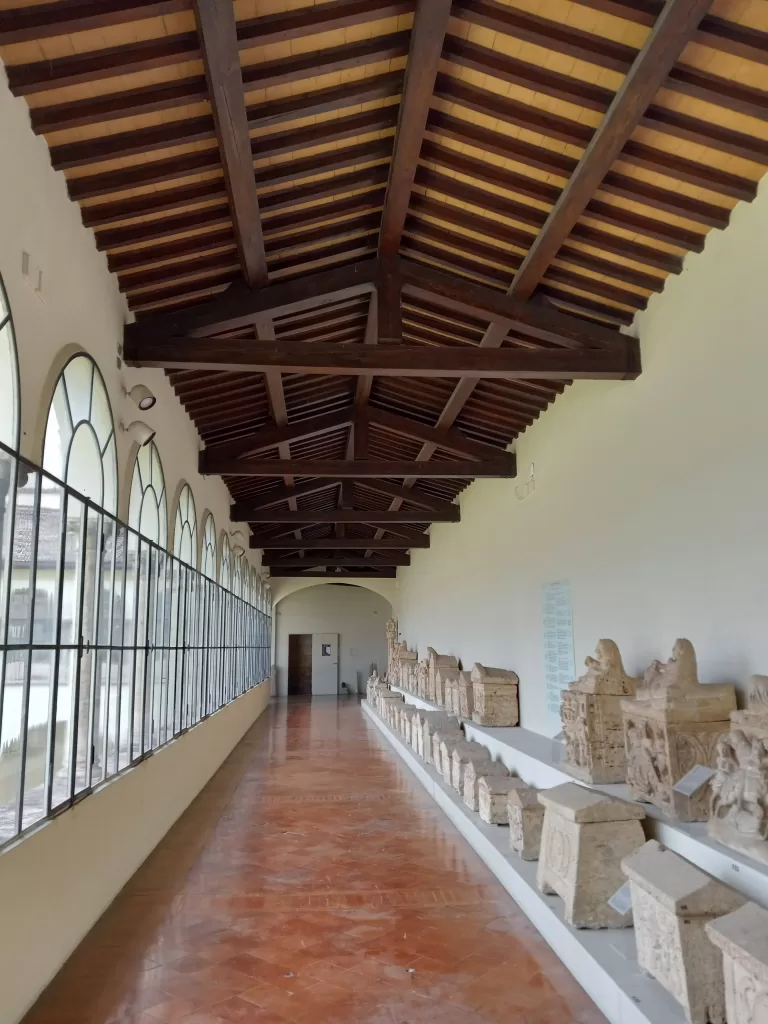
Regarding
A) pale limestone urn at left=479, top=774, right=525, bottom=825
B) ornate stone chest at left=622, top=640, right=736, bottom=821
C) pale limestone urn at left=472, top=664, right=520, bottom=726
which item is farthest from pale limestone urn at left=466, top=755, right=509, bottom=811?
ornate stone chest at left=622, top=640, right=736, bottom=821

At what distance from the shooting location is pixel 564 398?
22.2 feet

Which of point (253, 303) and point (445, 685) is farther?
point (445, 685)

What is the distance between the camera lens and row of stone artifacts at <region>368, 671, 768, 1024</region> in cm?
218

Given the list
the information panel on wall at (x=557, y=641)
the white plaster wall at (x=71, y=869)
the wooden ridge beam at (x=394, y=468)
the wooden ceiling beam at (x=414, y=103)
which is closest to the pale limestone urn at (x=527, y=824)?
the information panel on wall at (x=557, y=641)

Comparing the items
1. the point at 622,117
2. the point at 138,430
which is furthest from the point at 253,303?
the point at 622,117

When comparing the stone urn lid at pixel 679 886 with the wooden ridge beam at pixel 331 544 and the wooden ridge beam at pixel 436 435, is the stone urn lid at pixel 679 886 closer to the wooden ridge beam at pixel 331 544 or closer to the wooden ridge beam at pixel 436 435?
the wooden ridge beam at pixel 436 435

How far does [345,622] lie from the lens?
22.8m

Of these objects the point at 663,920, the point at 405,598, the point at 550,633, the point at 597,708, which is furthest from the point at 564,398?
the point at 405,598

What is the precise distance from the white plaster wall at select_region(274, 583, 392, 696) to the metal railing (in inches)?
623

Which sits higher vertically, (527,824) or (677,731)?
(677,731)

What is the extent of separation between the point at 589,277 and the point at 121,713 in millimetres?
4426

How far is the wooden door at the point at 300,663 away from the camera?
2258 centimetres

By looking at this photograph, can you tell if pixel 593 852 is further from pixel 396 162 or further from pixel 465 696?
pixel 465 696

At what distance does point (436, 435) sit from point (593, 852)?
5.32 metres
